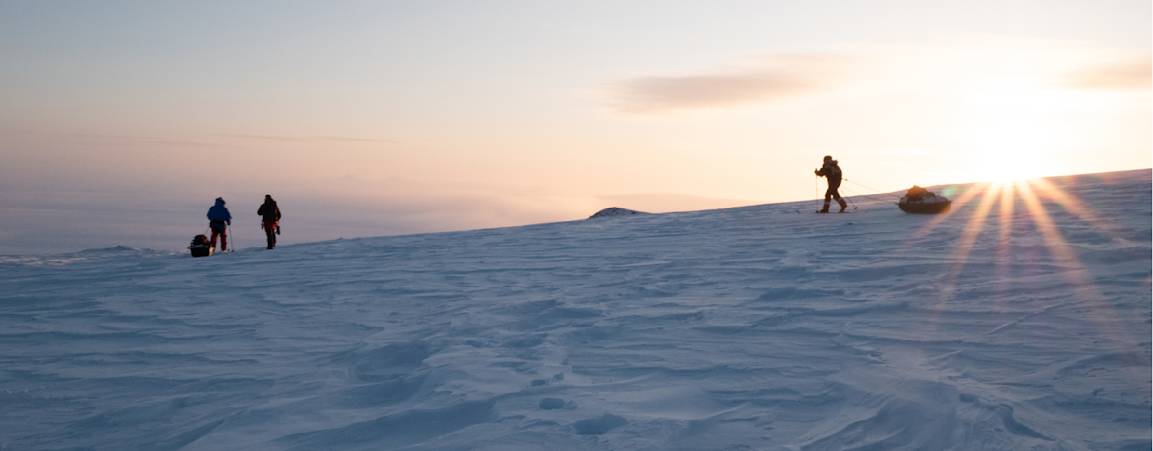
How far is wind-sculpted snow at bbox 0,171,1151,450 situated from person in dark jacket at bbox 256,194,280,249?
7040 mm

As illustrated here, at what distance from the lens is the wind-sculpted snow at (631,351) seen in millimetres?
4992

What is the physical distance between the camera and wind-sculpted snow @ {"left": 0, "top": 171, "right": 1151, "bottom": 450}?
4992 millimetres

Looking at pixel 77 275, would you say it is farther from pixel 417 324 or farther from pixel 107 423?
pixel 107 423

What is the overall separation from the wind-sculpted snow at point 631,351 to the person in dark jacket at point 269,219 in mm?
7040

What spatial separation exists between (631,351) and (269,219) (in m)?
15.5

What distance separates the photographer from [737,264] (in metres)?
11.6

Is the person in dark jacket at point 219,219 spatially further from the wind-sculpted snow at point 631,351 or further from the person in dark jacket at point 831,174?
the person in dark jacket at point 831,174

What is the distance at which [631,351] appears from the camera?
22.7 feet

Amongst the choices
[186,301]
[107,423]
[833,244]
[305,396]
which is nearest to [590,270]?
[833,244]

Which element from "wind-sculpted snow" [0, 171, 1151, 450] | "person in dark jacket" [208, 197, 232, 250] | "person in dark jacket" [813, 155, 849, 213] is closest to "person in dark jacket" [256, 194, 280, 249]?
"person in dark jacket" [208, 197, 232, 250]

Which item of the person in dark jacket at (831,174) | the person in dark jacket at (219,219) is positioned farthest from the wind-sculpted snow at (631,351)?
the person in dark jacket at (219,219)

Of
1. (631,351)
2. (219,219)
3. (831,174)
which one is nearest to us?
(631,351)

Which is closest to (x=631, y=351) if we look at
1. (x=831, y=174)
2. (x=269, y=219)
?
(x=831, y=174)

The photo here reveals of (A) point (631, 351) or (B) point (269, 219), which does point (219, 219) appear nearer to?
(B) point (269, 219)
